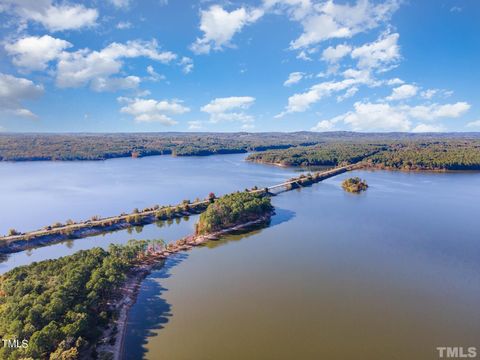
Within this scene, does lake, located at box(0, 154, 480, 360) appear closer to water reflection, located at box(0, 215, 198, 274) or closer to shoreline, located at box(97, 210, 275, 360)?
water reflection, located at box(0, 215, 198, 274)

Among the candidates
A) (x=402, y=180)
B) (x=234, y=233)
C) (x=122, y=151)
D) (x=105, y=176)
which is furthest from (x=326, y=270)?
(x=122, y=151)

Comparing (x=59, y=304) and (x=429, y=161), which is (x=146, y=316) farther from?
(x=429, y=161)

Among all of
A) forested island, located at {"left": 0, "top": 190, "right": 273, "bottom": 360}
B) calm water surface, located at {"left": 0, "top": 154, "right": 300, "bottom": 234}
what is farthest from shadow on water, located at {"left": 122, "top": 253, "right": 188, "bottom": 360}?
calm water surface, located at {"left": 0, "top": 154, "right": 300, "bottom": 234}

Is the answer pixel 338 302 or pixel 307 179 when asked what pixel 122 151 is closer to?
pixel 307 179

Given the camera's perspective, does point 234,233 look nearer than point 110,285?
No

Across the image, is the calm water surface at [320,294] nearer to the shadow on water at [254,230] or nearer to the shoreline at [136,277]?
the shadow on water at [254,230]

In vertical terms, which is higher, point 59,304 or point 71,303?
point 59,304

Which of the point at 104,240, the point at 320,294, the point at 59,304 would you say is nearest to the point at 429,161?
the point at 320,294
